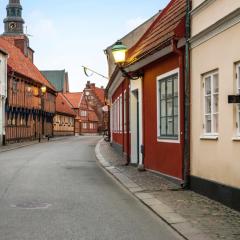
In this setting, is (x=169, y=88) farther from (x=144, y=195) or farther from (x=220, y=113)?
(x=220, y=113)

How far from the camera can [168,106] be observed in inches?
568

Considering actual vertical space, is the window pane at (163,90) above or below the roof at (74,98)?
below

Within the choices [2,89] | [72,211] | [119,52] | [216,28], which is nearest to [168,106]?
[119,52]

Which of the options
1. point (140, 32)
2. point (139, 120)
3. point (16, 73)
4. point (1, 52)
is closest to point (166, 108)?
point (139, 120)

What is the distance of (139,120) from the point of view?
1816 cm

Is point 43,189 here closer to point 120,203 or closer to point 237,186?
point 120,203

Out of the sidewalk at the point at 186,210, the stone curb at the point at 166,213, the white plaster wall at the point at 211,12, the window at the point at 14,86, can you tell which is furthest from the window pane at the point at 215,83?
the window at the point at 14,86

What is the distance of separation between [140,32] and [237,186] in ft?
72.5

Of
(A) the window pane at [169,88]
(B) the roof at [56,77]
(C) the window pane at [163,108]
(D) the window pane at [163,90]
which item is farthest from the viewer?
(B) the roof at [56,77]

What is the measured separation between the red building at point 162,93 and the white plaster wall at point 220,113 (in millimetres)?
751

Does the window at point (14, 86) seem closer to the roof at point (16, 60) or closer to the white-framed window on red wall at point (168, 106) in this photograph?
the roof at point (16, 60)

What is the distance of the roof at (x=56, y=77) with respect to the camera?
111688 mm

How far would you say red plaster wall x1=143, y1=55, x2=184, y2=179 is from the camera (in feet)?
43.8

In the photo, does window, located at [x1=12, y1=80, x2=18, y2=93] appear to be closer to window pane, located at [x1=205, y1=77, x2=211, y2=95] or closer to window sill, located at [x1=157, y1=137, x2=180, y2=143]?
window sill, located at [x1=157, y1=137, x2=180, y2=143]
